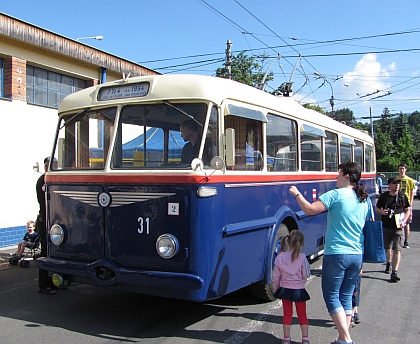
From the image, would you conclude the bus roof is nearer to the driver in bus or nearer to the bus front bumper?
the driver in bus

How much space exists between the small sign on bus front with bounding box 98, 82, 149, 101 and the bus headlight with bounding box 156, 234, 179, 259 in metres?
1.61

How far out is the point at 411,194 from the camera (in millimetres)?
9977

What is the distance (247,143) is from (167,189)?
133 centimetres

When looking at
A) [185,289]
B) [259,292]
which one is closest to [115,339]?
[185,289]

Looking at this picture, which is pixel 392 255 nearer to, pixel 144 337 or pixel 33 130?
pixel 144 337

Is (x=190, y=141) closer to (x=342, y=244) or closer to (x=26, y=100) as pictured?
(x=342, y=244)

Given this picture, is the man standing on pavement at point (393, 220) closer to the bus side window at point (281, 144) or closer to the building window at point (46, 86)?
the bus side window at point (281, 144)

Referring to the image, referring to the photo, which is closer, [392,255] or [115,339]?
[115,339]

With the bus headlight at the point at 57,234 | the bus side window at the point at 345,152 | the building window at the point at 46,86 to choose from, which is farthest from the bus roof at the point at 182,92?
the building window at the point at 46,86

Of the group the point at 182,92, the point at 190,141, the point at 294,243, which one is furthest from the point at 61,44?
the point at 294,243

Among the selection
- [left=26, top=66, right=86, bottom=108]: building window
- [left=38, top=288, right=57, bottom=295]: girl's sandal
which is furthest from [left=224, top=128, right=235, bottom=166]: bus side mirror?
[left=26, top=66, right=86, bottom=108]: building window

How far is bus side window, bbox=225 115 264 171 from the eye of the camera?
5.26m

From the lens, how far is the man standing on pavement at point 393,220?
747 centimetres

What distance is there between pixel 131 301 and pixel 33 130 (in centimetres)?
605
